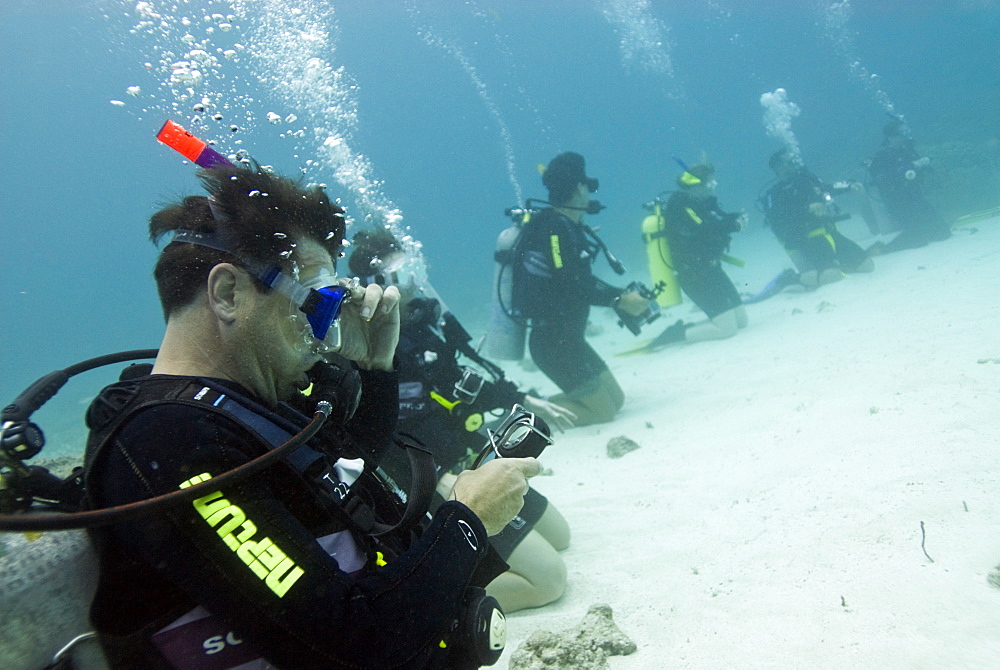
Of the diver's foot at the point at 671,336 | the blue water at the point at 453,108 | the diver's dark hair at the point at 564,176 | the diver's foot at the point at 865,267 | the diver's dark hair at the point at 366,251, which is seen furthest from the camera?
the blue water at the point at 453,108

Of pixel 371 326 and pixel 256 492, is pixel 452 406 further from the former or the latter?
pixel 256 492

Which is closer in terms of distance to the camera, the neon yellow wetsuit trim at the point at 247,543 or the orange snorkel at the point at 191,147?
the neon yellow wetsuit trim at the point at 247,543

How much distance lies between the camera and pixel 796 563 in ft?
8.30

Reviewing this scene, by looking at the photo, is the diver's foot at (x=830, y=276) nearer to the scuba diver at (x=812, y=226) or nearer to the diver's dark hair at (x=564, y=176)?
the scuba diver at (x=812, y=226)

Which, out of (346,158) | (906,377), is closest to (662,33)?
(346,158)

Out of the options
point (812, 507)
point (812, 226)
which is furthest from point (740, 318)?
point (812, 507)

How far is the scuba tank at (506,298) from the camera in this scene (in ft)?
22.6

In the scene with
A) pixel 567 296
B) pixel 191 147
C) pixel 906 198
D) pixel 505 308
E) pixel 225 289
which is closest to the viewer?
pixel 225 289

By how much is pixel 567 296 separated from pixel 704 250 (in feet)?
14.0

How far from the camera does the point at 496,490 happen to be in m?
1.72

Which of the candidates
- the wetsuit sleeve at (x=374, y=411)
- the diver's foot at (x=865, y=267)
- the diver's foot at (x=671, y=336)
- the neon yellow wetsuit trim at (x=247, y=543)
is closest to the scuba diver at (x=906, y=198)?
the diver's foot at (x=865, y=267)

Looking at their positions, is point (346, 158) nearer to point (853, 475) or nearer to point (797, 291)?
point (797, 291)

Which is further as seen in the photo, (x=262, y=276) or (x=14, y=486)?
(x=262, y=276)

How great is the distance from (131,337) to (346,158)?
94.0m
